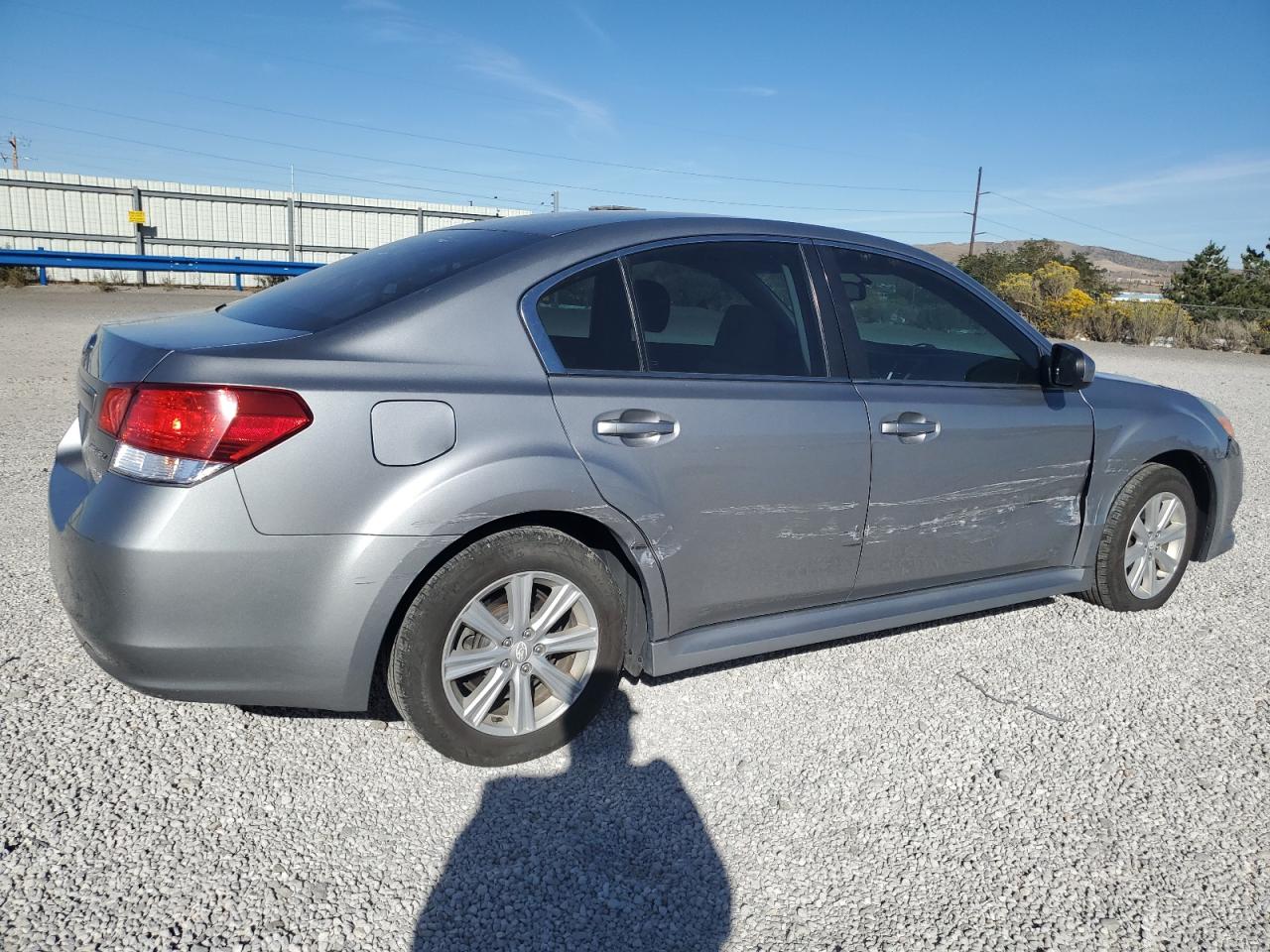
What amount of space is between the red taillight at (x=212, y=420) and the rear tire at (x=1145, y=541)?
11.6ft

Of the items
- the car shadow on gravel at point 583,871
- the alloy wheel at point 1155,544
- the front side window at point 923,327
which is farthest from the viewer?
the alloy wheel at point 1155,544

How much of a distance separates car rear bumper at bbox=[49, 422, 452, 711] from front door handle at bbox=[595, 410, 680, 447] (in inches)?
23.8

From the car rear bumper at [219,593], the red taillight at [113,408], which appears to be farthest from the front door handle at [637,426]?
the red taillight at [113,408]

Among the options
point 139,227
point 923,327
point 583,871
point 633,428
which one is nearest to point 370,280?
point 633,428

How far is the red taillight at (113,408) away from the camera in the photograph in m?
2.58

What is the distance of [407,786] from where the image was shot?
2.87 metres

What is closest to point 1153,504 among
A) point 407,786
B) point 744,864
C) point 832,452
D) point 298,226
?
point 832,452

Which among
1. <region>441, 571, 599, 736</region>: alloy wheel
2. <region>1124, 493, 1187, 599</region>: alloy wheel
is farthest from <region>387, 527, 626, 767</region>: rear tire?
<region>1124, 493, 1187, 599</region>: alloy wheel

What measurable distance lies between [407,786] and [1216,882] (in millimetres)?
2236

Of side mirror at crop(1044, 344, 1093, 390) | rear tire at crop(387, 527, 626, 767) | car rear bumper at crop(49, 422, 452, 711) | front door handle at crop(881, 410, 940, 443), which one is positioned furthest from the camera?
side mirror at crop(1044, 344, 1093, 390)

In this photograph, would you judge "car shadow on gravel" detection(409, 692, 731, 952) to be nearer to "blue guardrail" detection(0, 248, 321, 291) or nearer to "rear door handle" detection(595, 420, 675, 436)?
"rear door handle" detection(595, 420, 675, 436)

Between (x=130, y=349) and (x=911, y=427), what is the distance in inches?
102

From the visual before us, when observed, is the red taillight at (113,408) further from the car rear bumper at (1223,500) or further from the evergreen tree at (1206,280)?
the evergreen tree at (1206,280)

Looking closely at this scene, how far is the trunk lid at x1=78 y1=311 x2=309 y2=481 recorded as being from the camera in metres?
2.62
